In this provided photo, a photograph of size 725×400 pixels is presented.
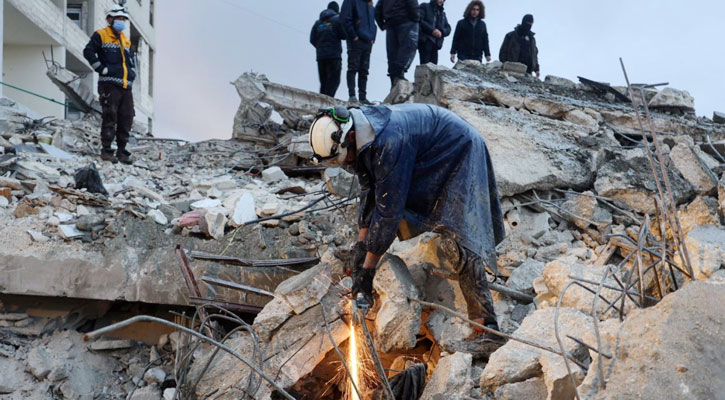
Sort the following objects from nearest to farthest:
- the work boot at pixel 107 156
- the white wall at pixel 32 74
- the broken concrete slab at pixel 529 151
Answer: the broken concrete slab at pixel 529 151 < the work boot at pixel 107 156 < the white wall at pixel 32 74

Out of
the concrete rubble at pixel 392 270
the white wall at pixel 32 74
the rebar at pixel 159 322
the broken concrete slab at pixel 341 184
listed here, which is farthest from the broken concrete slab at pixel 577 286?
the white wall at pixel 32 74

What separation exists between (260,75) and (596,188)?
5132mm

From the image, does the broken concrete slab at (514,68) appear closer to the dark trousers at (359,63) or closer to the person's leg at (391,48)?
the person's leg at (391,48)

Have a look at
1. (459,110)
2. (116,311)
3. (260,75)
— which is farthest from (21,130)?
(459,110)

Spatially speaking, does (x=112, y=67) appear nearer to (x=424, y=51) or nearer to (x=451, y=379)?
(x=424, y=51)

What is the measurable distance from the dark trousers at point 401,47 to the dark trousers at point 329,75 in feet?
2.92

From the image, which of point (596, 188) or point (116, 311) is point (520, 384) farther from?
point (116, 311)

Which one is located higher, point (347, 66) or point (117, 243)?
point (347, 66)

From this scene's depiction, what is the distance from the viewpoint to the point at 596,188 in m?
3.97

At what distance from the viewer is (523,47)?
762 cm

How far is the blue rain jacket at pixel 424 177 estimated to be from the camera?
2.58 meters

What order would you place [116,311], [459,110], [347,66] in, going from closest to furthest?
[116,311] < [459,110] < [347,66]

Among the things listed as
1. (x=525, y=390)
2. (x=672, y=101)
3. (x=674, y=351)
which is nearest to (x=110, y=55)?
(x=525, y=390)

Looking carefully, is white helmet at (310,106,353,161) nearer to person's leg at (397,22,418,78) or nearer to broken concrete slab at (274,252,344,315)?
broken concrete slab at (274,252,344,315)
